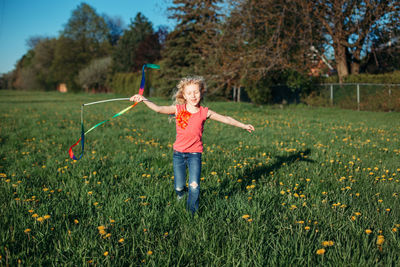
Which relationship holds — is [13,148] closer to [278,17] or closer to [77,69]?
[278,17]

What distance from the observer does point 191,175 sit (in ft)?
10.4

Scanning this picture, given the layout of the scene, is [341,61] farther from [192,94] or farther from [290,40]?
[192,94]

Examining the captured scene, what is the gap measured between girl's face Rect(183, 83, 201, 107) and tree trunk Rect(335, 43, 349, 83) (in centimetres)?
1685

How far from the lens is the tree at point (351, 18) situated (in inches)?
582

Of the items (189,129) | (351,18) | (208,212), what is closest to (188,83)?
(189,129)

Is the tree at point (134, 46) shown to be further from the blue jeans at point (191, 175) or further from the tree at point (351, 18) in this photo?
the blue jeans at point (191, 175)

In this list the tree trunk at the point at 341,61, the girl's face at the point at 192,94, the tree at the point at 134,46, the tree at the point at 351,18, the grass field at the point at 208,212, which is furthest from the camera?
the tree at the point at 134,46

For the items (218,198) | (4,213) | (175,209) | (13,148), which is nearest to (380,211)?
(218,198)

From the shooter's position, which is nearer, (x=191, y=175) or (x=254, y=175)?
(x=191, y=175)

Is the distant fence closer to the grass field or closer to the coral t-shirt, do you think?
the grass field

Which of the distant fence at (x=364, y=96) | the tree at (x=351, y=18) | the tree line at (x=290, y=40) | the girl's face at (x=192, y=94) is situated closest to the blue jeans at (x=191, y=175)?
the girl's face at (x=192, y=94)

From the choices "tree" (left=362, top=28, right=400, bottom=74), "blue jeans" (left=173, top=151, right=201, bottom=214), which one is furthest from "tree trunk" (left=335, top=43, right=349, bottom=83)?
"blue jeans" (left=173, top=151, right=201, bottom=214)

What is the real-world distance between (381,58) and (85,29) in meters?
59.0

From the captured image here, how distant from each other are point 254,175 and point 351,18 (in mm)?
15486
